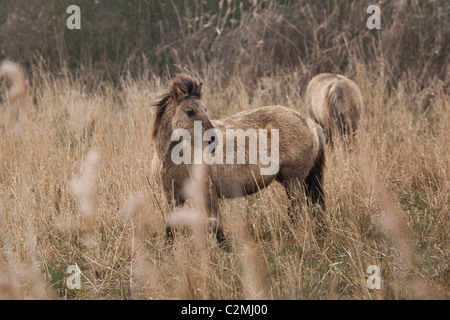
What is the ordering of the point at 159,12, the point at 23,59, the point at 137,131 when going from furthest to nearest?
the point at 159,12 → the point at 23,59 → the point at 137,131

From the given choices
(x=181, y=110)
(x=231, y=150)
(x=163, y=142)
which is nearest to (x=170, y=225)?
(x=163, y=142)

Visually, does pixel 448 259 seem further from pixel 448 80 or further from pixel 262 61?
pixel 262 61

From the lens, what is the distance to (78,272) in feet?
12.5

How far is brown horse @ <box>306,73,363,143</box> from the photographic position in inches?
288

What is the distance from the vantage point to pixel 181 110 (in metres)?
4.27

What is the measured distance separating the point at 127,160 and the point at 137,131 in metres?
0.78

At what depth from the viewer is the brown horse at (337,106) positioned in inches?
288

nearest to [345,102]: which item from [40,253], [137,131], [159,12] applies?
[137,131]

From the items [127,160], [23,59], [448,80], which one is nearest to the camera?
[127,160]

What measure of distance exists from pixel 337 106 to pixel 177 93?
367cm
